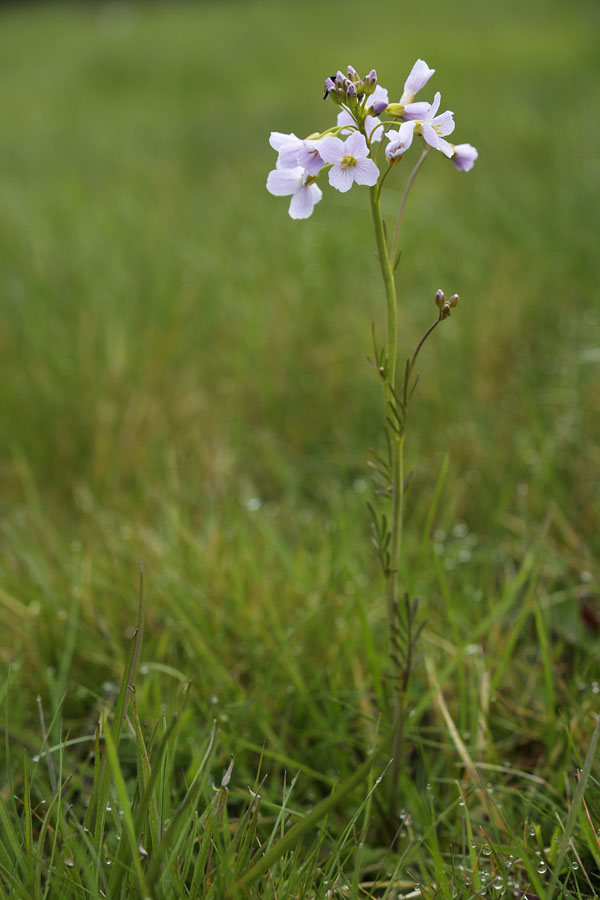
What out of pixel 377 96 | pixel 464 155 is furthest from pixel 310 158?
pixel 464 155

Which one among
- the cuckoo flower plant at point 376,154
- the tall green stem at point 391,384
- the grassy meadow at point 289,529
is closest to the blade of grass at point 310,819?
the grassy meadow at point 289,529

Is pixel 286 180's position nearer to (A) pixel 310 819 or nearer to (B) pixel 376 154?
(B) pixel 376 154

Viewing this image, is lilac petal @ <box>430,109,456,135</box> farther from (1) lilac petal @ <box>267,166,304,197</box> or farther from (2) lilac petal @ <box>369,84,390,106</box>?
(1) lilac petal @ <box>267,166,304,197</box>

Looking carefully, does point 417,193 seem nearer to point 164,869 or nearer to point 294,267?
point 294,267

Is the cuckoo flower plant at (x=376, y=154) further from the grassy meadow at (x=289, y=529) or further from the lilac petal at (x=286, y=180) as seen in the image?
the grassy meadow at (x=289, y=529)

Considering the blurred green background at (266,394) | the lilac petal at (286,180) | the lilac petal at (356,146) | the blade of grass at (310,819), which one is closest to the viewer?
the blade of grass at (310,819)

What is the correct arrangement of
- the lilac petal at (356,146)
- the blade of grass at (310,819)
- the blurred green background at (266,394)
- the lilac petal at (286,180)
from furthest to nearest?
the blurred green background at (266,394)
the lilac petal at (286,180)
the lilac petal at (356,146)
the blade of grass at (310,819)
